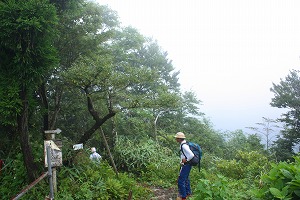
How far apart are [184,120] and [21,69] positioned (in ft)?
45.5

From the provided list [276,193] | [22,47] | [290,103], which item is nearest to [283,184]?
[276,193]

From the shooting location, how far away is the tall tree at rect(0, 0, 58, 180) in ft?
14.6

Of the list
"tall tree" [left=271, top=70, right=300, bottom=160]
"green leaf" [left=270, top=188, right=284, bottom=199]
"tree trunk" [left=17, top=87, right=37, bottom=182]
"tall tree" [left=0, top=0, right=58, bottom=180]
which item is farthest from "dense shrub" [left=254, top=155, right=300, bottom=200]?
"tall tree" [left=271, top=70, right=300, bottom=160]

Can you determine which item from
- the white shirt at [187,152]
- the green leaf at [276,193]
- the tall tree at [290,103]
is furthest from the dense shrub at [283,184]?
the tall tree at [290,103]

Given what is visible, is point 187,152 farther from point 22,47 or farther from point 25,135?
point 22,47

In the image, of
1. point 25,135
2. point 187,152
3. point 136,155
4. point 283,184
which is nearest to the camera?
point 283,184

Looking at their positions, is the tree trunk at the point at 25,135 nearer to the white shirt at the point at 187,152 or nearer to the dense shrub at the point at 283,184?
the white shirt at the point at 187,152

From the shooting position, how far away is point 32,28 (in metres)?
4.58

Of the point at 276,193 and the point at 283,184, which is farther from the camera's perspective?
the point at 283,184

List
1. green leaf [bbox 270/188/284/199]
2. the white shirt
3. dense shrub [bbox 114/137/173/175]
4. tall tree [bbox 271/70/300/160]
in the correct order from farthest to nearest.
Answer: tall tree [bbox 271/70/300/160] < dense shrub [bbox 114/137/173/175] < the white shirt < green leaf [bbox 270/188/284/199]

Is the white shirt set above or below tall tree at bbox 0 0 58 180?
below

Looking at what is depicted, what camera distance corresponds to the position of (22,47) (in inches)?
187

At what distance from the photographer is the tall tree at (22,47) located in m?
4.46

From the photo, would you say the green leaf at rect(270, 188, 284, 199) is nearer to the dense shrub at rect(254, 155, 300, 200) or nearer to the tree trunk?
the dense shrub at rect(254, 155, 300, 200)
